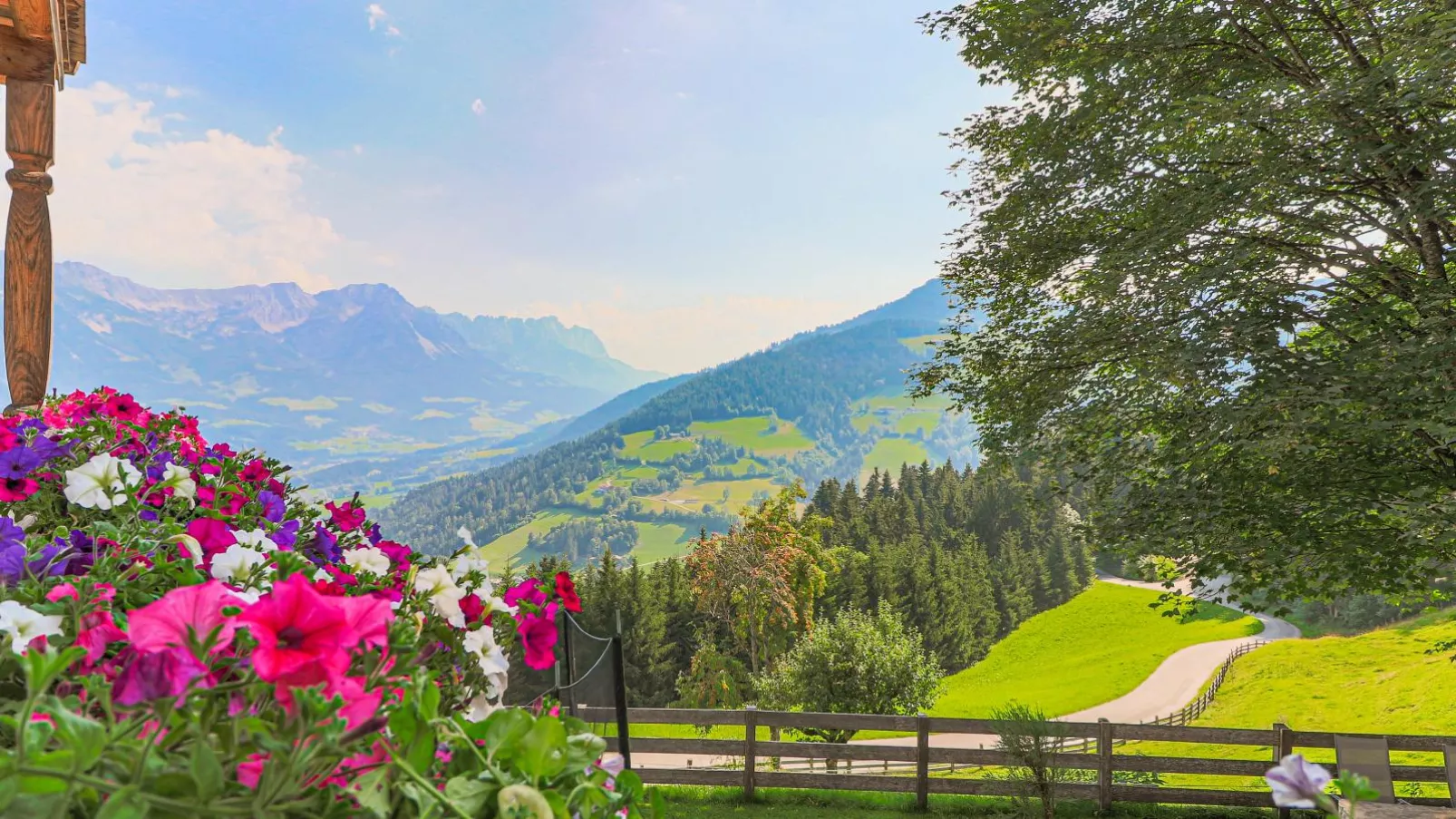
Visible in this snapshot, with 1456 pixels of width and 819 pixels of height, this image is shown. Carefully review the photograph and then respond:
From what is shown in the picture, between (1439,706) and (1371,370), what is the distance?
1606 centimetres

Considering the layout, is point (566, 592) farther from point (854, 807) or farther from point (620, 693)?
point (854, 807)

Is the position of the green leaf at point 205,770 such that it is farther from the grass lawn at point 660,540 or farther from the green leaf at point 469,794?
the grass lawn at point 660,540

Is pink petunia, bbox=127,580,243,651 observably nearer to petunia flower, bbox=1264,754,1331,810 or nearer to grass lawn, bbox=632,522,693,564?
petunia flower, bbox=1264,754,1331,810

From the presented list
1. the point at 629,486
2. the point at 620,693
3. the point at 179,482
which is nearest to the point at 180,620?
the point at 179,482

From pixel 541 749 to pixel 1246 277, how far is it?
7.10m

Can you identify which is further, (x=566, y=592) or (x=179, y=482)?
(x=566, y=592)

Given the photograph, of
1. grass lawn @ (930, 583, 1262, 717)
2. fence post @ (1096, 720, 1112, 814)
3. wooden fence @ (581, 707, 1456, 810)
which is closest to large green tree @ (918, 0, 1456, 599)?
wooden fence @ (581, 707, 1456, 810)

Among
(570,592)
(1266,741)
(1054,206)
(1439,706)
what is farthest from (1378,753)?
(1439,706)

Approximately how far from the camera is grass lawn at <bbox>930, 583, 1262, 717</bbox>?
3017 cm

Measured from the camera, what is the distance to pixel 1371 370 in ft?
16.6

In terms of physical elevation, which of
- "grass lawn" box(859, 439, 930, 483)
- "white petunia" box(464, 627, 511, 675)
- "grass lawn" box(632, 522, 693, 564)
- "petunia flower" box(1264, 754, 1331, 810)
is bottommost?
"grass lawn" box(632, 522, 693, 564)

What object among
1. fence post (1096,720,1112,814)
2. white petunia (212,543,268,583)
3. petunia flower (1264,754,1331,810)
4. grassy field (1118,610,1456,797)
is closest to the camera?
petunia flower (1264,754,1331,810)

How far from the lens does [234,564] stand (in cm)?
86

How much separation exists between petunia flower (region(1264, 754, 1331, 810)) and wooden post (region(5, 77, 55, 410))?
15.1ft
